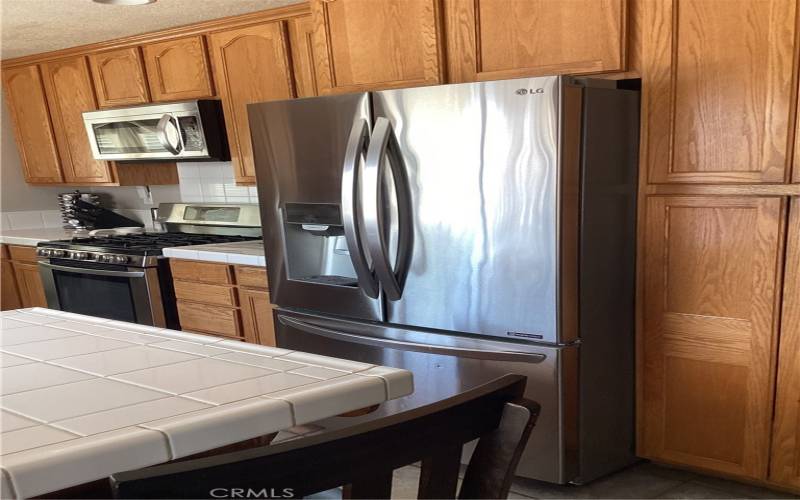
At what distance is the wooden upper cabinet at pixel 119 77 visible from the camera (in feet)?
12.4

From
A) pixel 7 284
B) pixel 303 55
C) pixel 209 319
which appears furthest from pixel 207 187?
pixel 7 284

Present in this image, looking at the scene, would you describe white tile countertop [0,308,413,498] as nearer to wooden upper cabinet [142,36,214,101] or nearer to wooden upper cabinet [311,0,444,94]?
wooden upper cabinet [311,0,444,94]

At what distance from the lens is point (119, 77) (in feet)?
12.8

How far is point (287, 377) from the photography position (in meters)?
1.04

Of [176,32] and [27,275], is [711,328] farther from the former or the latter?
[27,275]

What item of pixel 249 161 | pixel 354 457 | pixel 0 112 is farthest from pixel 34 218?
pixel 354 457

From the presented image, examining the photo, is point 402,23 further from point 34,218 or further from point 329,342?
point 34,218

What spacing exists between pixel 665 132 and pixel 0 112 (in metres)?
4.61

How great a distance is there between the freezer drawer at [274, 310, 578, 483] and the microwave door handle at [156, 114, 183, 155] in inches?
67.7

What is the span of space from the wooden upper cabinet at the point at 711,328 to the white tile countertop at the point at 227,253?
169 centimetres

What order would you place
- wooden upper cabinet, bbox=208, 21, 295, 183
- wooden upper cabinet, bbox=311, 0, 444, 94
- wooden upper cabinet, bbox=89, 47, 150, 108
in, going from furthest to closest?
wooden upper cabinet, bbox=89, 47, 150, 108 → wooden upper cabinet, bbox=208, 21, 295, 183 → wooden upper cabinet, bbox=311, 0, 444, 94

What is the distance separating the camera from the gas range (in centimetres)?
350

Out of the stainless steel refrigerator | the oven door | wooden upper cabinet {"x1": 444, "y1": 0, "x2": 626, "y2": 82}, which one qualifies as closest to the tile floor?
the stainless steel refrigerator

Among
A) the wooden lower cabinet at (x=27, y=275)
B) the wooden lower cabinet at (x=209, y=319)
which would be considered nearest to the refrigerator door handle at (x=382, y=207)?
the wooden lower cabinet at (x=209, y=319)
